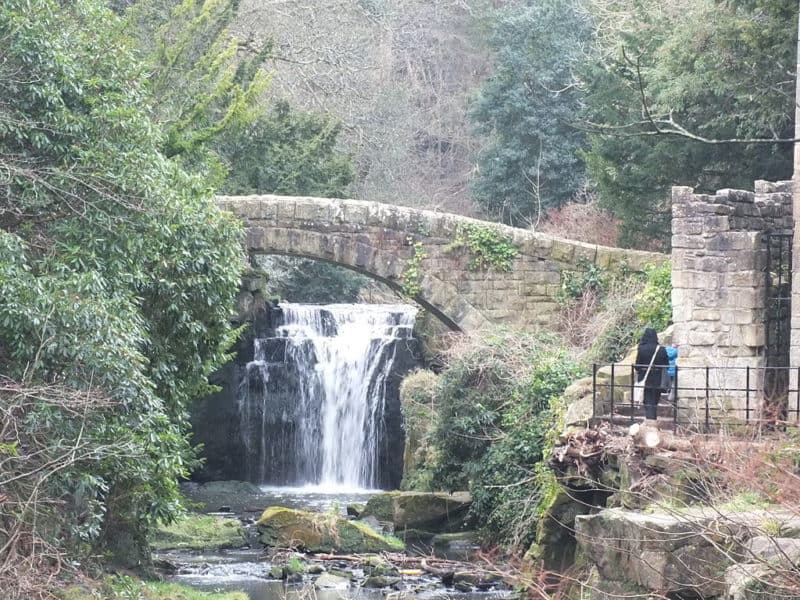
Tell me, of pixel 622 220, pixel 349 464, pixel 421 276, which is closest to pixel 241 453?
pixel 349 464

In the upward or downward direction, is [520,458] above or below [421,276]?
below

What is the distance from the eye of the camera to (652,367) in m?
13.7

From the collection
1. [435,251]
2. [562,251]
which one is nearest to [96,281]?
[435,251]

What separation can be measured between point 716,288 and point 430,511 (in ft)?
22.0

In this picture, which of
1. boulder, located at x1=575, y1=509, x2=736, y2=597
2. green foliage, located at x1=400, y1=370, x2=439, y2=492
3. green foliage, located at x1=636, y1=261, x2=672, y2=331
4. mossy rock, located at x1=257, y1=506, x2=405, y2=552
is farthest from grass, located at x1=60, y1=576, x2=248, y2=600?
green foliage, located at x1=636, y1=261, x2=672, y2=331

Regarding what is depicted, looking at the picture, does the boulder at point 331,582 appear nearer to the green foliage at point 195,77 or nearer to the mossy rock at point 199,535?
the mossy rock at point 199,535

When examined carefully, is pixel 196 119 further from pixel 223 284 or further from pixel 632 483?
pixel 632 483

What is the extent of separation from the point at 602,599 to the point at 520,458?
661 cm

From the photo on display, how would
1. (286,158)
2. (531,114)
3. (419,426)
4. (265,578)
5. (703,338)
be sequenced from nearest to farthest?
(703,338) → (265,578) → (419,426) → (286,158) → (531,114)

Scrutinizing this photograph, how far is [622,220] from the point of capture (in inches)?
971

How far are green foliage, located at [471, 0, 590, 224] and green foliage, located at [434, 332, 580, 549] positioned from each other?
14.5 metres

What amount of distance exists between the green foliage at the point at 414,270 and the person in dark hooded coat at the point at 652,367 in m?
8.16

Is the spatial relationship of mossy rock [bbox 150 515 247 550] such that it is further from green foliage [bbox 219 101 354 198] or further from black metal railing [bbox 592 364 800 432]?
green foliage [bbox 219 101 354 198]

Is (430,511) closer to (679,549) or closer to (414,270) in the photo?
(414,270)
